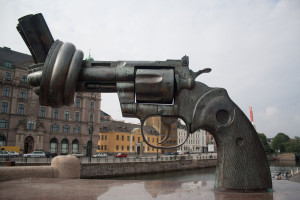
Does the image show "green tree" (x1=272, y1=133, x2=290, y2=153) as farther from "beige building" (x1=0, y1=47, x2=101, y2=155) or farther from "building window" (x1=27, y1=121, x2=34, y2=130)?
"building window" (x1=27, y1=121, x2=34, y2=130)

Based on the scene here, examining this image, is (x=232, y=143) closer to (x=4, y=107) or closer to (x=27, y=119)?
(x=27, y=119)

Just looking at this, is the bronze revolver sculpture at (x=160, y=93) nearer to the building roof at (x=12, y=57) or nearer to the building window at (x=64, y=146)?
the building roof at (x=12, y=57)

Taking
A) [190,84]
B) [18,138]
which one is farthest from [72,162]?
[18,138]

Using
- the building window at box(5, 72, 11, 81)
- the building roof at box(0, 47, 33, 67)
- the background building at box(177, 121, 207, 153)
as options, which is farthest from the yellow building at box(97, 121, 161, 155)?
the building window at box(5, 72, 11, 81)

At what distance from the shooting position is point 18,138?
28562mm

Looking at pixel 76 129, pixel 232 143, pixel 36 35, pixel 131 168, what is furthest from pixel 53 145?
pixel 232 143

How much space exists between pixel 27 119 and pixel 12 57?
27.7 ft

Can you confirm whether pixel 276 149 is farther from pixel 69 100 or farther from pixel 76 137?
pixel 69 100

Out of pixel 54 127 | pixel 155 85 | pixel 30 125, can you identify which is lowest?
pixel 155 85

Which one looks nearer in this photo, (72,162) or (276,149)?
(72,162)

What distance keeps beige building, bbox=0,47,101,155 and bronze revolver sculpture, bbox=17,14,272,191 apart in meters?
24.0

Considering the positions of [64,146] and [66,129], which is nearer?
[64,146]

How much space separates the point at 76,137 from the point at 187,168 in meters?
16.7

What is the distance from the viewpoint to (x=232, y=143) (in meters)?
3.02
